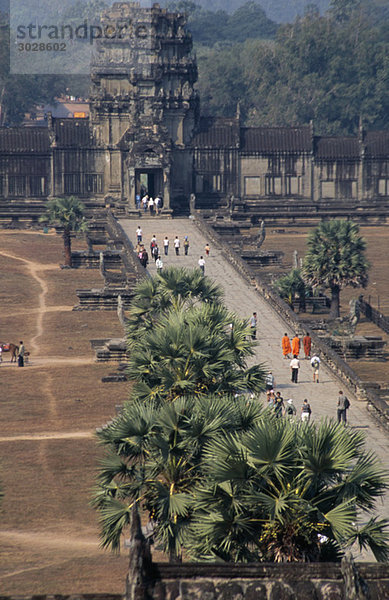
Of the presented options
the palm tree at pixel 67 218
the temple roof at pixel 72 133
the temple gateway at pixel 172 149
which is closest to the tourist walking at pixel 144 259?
the palm tree at pixel 67 218

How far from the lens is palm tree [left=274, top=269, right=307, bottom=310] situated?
7394 cm

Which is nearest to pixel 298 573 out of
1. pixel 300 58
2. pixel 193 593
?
pixel 193 593

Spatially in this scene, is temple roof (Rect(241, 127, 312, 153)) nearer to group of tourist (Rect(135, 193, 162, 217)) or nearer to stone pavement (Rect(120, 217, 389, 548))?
group of tourist (Rect(135, 193, 162, 217))

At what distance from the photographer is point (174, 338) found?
38.6 m

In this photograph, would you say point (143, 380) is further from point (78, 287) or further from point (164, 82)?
point (164, 82)

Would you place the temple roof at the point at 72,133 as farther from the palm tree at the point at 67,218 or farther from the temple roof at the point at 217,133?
the palm tree at the point at 67,218

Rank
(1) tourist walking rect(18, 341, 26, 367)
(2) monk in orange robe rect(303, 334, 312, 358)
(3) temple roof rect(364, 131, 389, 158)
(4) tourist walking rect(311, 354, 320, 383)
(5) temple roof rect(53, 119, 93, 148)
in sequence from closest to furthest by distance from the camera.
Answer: (4) tourist walking rect(311, 354, 320, 383) → (2) monk in orange robe rect(303, 334, 312, 358) → (1) tourist walking rect(18, 341, 26, 367) → (5) temple roof rect(53, 119, 93, 148) → (3) temple roof rect(364, 131, 389, 158)

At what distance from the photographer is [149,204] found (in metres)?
105

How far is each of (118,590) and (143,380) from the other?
28.4ft

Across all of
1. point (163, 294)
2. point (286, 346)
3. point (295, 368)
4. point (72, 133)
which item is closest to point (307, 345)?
point (286, 346)

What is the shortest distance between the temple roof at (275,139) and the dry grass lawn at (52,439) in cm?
3398

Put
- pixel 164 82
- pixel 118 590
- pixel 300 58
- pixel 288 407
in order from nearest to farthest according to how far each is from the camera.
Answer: pixel 118 590 → pixel 288 407 → pixel 164 82 → pixel 300 58

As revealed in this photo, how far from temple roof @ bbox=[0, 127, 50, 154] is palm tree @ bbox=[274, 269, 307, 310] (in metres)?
43.8

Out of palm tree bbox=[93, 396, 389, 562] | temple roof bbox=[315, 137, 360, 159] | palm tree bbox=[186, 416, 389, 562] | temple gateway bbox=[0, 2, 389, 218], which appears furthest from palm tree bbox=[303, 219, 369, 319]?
palm tree bbox=[186, 416, 389, 562]
